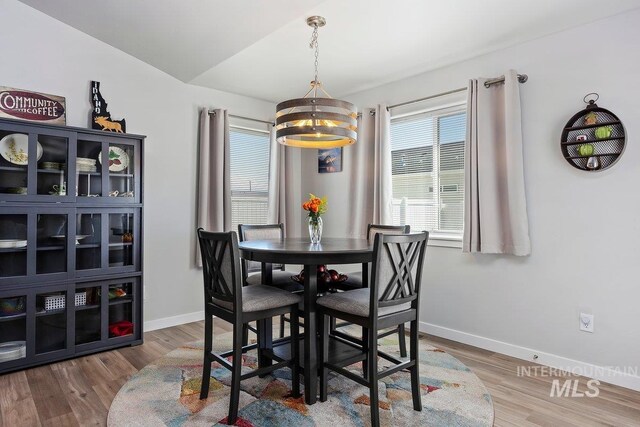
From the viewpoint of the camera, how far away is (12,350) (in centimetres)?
262

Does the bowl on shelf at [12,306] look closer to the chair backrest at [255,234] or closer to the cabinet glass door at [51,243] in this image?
the cabinet glass door at [51,243]

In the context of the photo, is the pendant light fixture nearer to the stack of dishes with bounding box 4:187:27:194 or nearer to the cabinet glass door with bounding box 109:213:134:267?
the cabinet glass door with bounding box 109:213:134:267

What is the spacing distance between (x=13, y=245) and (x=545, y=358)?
393 centimetres

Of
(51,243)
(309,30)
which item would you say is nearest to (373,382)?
(309,30)

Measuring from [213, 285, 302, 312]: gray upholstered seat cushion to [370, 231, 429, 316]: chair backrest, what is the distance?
55 cm

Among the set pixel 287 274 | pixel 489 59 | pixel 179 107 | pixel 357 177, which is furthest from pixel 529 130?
pixel 179 107

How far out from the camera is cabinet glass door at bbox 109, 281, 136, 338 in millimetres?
3109

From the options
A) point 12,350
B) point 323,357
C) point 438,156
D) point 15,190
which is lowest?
point 12,350

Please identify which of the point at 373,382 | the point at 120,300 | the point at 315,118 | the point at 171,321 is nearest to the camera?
the point at 373,382

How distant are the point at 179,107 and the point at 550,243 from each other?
139 inches

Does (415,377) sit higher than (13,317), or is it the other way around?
(13,317)

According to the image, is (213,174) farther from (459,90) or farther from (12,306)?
(459,90)

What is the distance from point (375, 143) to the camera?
3852 millimetres

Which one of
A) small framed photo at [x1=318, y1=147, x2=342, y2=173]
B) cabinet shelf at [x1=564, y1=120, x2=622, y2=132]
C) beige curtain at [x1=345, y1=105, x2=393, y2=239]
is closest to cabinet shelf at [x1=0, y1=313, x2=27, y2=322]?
beige curtain at [x1=345, y1=105, x2=393, y2=239]
